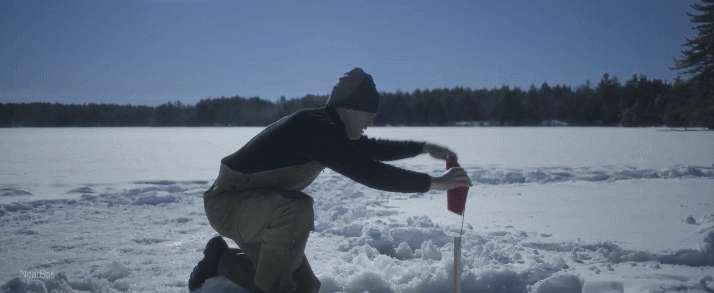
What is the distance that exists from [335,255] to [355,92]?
1824mm

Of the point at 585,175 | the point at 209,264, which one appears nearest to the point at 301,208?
the point at 209,264

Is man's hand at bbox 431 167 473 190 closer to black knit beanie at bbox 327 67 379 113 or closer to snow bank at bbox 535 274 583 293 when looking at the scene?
black knit beanie at bbox 327 67 379 113

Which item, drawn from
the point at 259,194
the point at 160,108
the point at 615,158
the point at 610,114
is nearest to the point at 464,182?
the point at 259,194

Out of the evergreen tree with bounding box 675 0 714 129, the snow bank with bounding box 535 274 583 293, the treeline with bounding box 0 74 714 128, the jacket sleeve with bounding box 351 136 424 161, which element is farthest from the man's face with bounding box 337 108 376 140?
the treeline with bounding box 0 74 714 128

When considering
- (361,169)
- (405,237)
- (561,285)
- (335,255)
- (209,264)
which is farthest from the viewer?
(405,237)

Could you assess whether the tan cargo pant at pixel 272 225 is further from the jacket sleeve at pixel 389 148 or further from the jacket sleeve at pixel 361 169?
the jacket sleeve at pixel 389 148

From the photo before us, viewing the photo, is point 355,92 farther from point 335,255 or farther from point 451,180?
point 335,255

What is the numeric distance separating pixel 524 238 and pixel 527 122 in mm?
59138

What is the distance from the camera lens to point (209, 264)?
2316mm

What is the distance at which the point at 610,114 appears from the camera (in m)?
54.0

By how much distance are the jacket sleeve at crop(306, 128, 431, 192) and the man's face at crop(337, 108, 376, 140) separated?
0.71ft

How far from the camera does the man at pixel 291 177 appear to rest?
1.84 meters

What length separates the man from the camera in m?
1.84

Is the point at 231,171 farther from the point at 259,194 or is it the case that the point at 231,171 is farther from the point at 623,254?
the point at 623,254
